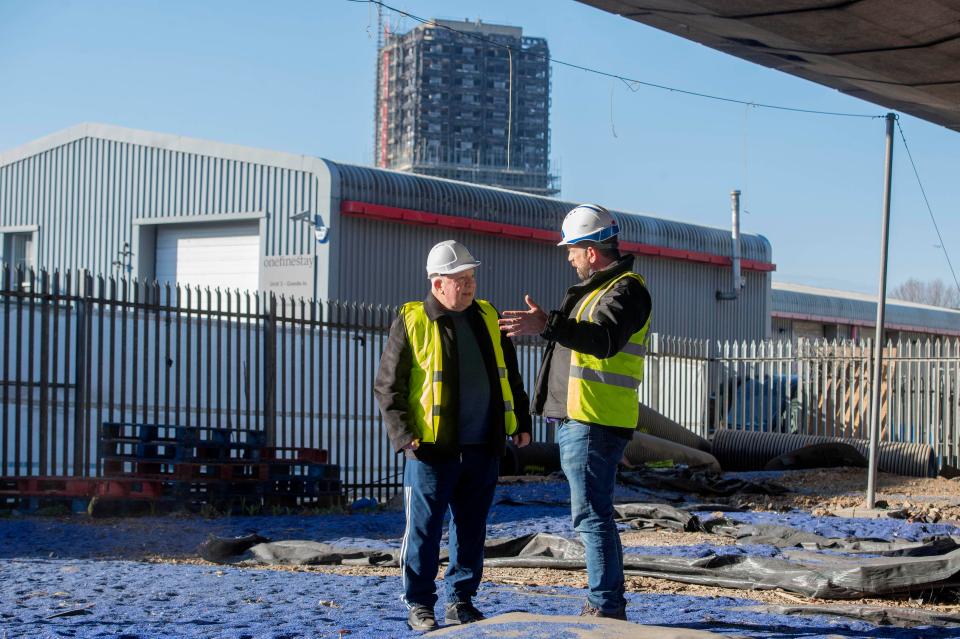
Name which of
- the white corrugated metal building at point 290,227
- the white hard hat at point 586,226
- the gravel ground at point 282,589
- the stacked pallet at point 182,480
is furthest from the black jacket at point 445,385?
the white corrugated metal building at point 290,227

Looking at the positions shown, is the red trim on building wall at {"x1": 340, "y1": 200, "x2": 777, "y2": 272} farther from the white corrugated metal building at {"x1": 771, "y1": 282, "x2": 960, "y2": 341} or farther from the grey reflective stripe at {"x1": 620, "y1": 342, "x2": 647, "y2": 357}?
the grey reflective stripe at {"x1": 620, "y1": 342, "x2": 647, "y2": 357}

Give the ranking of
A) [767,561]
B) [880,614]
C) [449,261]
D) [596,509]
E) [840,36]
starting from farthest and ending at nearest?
[840,36]
[767,561]
[880,614]
[449,261]
[596,509]

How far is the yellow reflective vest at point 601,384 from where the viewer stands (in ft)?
18.1

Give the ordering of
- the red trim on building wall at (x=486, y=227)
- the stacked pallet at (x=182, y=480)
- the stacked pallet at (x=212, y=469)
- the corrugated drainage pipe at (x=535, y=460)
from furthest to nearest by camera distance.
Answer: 1. the red trim on building wall at (x=486, y=227)
2. the corrugated drainage pipe at (x=535, y=460)
3. the stacked pallet at (x=212, y=469)
4. the stacked pallet at (x=182, y=480)

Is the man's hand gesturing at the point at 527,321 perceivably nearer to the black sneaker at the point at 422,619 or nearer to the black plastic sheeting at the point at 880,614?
the black sneaker at the point at 422,619

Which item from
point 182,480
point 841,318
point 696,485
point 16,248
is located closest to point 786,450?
point 696,485

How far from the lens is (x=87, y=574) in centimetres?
745

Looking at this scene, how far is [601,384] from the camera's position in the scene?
5.55m

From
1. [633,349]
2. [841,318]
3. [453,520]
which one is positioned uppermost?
[841,318]

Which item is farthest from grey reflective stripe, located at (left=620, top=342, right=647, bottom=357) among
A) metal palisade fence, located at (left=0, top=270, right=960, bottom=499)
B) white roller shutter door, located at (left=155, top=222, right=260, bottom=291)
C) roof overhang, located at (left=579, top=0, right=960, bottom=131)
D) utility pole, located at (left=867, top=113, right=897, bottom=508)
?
white roller shutter door, located at (left=155, top=222, right=260, bottom=291)

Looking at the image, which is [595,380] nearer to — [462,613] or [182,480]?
[462,613]

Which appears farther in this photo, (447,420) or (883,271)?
(883,271)

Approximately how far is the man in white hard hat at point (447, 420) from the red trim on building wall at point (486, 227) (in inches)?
773

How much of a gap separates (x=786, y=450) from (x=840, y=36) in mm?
11512
